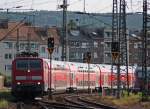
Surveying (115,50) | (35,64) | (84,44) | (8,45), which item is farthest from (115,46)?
(84,44)

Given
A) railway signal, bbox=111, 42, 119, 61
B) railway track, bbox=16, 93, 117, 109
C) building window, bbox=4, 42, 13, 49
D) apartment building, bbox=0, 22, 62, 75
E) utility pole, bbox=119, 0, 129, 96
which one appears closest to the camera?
railway track, bbox=16, 93, 117, 109

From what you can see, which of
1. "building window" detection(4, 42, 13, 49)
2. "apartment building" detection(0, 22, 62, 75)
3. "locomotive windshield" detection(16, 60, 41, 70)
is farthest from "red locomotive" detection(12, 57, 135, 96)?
"building window" detection(4, 42, 13, 49)

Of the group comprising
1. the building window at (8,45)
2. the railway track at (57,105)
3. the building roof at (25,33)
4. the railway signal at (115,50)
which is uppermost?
the building roof at (25,33)

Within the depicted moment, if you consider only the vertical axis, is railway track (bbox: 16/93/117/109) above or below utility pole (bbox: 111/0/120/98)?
below

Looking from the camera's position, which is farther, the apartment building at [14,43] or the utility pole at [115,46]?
the apartment building at [14,43]

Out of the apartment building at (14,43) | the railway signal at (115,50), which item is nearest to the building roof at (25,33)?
the apartment building at (14,43)

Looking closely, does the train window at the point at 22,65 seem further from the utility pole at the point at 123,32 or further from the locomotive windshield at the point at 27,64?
the utility pole at the point at 123,32

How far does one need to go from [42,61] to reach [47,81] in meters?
1.98

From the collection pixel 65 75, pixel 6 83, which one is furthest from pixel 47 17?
pixel 65 75

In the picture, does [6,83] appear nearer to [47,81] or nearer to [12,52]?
[47,81]

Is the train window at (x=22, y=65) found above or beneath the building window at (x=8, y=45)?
beneath

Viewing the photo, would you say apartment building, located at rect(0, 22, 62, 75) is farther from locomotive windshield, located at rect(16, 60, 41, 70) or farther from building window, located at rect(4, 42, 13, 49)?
locomotive windshield, located at rect(16, 60, 41, 70)

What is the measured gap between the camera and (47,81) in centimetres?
4050

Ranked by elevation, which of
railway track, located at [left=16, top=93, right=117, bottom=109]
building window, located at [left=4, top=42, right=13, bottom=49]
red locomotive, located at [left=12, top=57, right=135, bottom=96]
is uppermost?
building window, located at [left=4, top=42, right=13, bottom=49]
